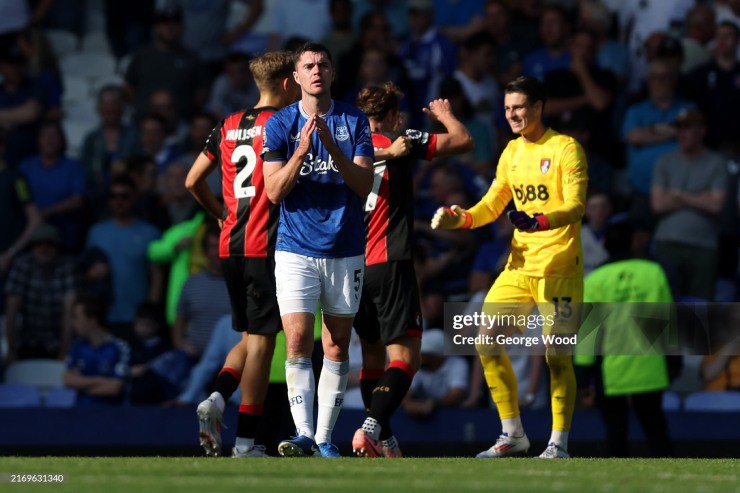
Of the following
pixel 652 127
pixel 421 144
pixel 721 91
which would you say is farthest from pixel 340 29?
pixel 421 144

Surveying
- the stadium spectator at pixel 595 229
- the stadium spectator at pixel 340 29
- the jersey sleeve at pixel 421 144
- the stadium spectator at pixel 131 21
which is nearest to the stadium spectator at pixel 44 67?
the stadium spectator at pixel 131 21

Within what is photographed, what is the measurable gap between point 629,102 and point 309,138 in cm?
893

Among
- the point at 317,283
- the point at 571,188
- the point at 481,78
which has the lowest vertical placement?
the point at 317,283

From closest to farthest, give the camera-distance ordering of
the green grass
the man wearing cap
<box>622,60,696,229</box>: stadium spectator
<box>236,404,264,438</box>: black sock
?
the green grass, <box>236,404,264,438</box>: black sock, the man wearing cap, <box>622,60,696,229</box>: stadium spectator

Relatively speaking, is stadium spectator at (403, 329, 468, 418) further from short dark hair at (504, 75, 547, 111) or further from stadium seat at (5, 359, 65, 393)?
short dark hair at (504, 75, 547, 111)

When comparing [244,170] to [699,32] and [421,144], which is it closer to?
[421,144]

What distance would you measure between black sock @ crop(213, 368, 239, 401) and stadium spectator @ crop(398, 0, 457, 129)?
7240 millimetres

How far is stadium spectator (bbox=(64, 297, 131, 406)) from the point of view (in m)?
14.5

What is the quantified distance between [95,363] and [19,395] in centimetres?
84

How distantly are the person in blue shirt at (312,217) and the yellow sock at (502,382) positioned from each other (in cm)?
122

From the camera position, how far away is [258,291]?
389 inches

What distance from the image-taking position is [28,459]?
9391 millimetres

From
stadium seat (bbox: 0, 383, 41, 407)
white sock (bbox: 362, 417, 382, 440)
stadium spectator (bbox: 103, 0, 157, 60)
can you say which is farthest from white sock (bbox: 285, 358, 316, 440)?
stadium spectator (bbox: 103, 0, 157, 60)

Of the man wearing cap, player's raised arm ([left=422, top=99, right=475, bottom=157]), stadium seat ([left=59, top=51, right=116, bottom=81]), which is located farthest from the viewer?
stadium seat ([left=59, top=51, right=116, bottom=81])
